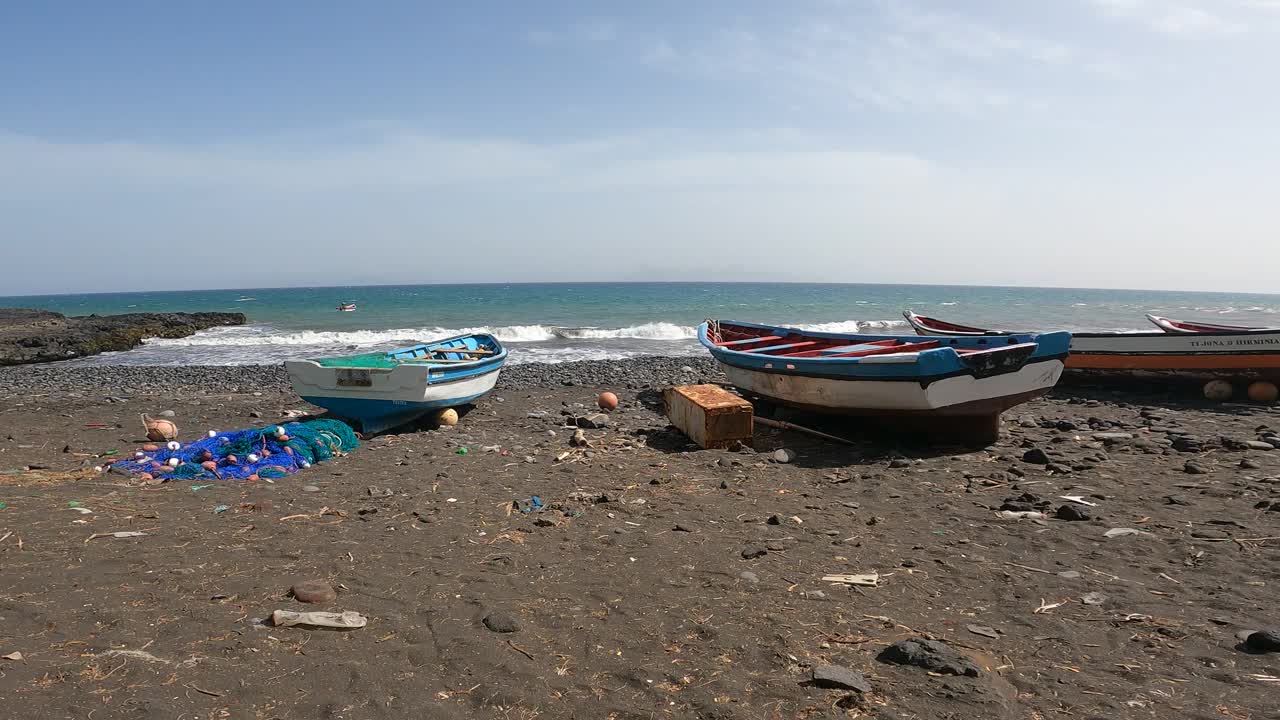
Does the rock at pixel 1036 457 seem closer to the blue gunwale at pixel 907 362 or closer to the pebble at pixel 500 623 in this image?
the blue gunwale at pixel 907 362

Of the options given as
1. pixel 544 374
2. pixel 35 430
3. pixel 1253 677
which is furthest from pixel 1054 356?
pixel 35 430

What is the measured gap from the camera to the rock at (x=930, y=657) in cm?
329

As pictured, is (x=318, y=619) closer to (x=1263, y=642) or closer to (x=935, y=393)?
(x=1263, y=642)

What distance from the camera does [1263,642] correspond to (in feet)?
11.3

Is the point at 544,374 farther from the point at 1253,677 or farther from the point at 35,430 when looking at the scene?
the point at 1253,677

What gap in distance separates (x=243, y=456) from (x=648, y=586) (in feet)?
16.8

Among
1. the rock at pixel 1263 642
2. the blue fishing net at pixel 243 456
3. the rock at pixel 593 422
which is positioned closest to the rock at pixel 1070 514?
the rock at pixel 1263 642

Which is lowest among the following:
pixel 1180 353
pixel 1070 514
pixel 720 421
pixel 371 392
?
pixel 1070 514

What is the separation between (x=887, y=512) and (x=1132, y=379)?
9.06 metres

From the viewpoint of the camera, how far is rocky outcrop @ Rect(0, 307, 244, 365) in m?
22.6

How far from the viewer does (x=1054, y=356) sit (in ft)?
26.6

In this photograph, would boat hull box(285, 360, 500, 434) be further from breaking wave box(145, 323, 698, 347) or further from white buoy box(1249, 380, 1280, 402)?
breaking wave box(145, 323, 698, 347)

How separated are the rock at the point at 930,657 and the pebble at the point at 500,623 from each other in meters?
1.86

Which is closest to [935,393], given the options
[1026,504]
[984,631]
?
[1026,504]
